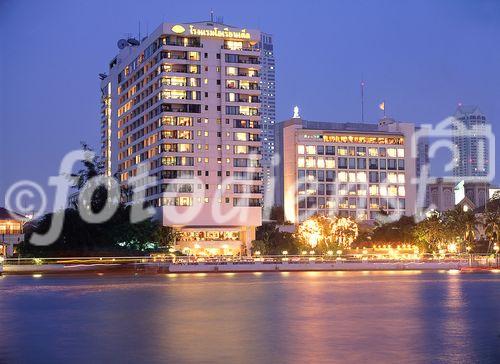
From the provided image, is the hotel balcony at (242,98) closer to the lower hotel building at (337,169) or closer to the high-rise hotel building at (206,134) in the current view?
the high-rise hotel building at (206,134)

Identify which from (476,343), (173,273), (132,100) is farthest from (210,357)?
(132,100)

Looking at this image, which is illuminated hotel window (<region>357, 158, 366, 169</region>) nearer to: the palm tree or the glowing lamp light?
the glowing lamp light

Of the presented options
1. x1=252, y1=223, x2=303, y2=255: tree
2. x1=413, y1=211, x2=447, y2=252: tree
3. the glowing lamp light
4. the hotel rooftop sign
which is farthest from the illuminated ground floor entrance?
the glowing lamp light

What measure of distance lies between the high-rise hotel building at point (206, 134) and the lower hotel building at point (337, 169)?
2070 inches

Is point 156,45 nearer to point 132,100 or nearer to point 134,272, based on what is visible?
point 132,100

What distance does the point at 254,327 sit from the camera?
28.9m

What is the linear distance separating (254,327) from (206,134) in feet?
373

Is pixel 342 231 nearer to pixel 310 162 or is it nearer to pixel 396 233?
pixel 396 233

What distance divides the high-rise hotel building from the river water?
3601 inches

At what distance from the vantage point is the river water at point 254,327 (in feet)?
72.0

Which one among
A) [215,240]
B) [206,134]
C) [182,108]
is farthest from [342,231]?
[182,108]

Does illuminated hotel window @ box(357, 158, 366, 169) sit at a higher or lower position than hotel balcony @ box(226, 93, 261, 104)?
lower

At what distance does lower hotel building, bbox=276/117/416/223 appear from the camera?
7707 inches

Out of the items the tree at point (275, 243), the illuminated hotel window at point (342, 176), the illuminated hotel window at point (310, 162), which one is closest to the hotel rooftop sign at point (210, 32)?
the tree at point (275, 243)
